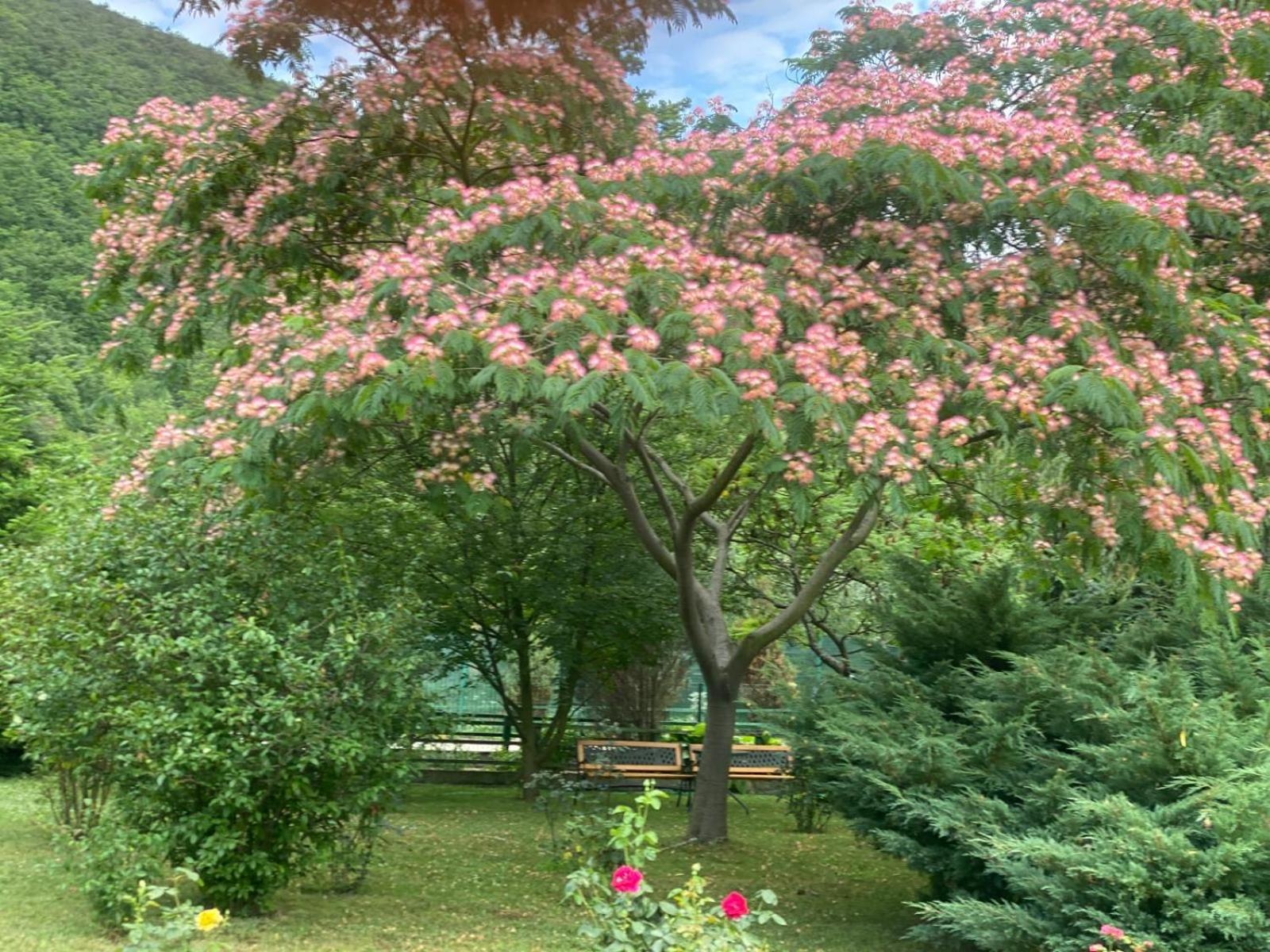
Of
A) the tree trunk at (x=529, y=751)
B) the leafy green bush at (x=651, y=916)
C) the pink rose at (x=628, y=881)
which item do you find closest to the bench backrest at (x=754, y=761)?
the tree trunk at (x=529, y=751)

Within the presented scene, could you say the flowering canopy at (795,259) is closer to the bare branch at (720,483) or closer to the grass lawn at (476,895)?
the bare branch at (720,483)

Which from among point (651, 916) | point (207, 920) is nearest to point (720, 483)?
point (651, 916)

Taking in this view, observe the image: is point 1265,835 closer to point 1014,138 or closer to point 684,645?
point 1014,138

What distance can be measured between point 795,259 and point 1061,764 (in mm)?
3090

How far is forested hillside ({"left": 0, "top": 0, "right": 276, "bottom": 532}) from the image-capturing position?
361 inches

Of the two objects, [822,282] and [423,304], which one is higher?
[822,282]

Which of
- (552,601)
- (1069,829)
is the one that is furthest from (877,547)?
(1069,829)

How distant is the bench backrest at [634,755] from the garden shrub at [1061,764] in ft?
18.0

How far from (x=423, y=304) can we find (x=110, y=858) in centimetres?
330

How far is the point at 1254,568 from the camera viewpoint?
17.8 feet

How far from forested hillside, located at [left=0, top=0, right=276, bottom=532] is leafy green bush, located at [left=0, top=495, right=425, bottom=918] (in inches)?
78.3

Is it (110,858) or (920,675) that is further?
(920,675)

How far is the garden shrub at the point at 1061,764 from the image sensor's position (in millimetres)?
4895

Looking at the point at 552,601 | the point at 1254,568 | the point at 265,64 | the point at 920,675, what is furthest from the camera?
the point at 552,601
